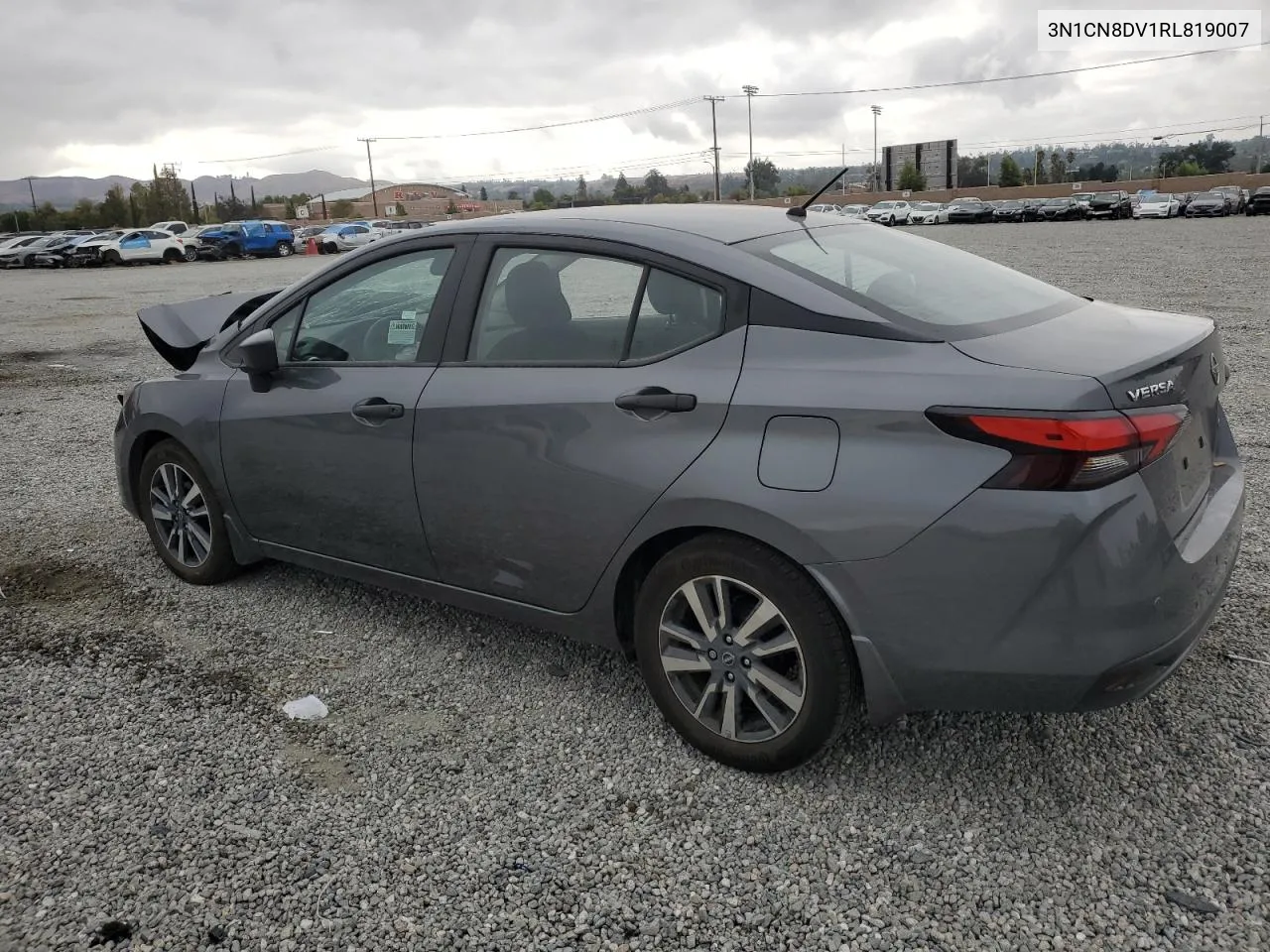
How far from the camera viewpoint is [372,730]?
3410 millimetres

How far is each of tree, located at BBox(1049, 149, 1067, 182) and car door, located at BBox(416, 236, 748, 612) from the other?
381 feet

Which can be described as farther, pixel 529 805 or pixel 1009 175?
pixel 1009 175

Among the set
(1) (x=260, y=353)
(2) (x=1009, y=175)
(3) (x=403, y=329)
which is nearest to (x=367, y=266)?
(3) (x=403, y=329)

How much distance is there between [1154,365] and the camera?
2660 millimetres

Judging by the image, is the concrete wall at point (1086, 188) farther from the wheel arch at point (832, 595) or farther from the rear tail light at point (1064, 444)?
the rear tail light at point (1064, 444)

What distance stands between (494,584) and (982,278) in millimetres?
1961

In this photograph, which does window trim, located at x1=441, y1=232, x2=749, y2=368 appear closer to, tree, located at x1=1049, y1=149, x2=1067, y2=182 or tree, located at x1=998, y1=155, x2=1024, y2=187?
tree, located at x1=998, y1=155, x2=1024, y2=187

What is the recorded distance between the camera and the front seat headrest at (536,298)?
3.41 metres

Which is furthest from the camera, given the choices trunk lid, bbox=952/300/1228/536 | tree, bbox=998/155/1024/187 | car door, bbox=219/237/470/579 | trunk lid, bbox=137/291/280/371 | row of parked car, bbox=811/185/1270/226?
tree, bbox=998/155/1024/187

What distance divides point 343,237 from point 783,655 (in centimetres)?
4627

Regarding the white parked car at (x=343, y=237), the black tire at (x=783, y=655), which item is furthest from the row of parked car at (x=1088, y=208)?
the black tire at (x=783, y=655)

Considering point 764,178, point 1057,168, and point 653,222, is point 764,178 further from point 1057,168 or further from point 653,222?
point 653,222

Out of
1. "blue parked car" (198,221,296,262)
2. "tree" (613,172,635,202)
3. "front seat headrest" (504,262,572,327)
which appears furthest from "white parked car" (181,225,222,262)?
"front seat headrest" (504,262,572,327)

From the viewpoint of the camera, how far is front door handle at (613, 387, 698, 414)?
2.93 m
